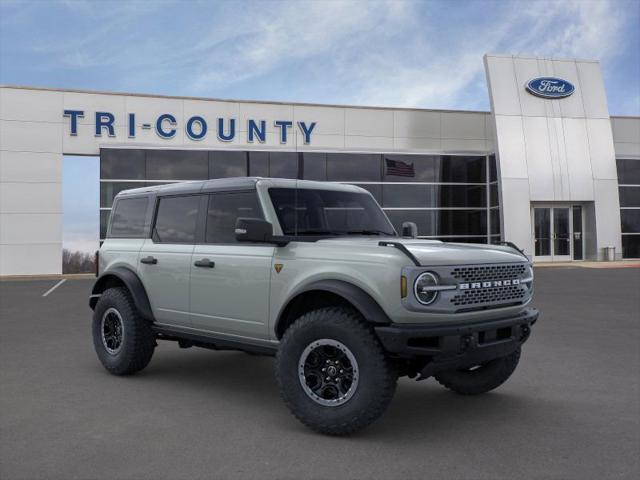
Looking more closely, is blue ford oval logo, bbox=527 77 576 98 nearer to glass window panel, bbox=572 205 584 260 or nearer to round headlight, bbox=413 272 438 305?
glass window panel, bbox=572 205 584 260

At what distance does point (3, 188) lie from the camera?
23766 mm

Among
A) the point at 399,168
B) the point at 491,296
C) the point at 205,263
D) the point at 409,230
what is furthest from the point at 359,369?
the point at 399,168

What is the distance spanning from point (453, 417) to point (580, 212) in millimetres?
25482

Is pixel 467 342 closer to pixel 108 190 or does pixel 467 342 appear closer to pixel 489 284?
pixel 489 284

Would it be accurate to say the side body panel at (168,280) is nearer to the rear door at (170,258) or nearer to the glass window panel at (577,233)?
the rear door at (170,258)

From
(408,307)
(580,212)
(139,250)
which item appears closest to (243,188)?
(139,250)

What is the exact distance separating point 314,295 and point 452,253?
45.4 inches

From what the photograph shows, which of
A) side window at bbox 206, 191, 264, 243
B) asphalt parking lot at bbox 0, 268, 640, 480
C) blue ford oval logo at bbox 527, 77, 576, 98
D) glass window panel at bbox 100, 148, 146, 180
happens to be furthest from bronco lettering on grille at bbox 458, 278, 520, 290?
blue ford oval logo at bbox 527, 77, 576, 98

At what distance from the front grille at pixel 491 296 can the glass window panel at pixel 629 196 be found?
27074mm

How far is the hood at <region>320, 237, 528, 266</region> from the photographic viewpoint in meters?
4.33

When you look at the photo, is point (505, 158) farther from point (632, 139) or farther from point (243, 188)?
point (243, 188)

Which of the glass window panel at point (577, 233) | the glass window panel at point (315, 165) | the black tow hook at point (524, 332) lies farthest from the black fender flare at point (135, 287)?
the glass window panel at point (577, 233)

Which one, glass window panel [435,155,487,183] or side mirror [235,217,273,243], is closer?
side mirror [235,217,273,243]

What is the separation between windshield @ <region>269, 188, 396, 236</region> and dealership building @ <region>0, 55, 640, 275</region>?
19.4 meters
